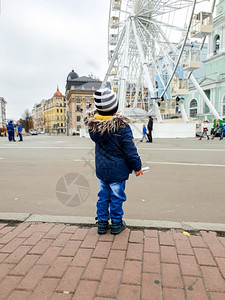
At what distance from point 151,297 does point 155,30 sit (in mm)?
26512

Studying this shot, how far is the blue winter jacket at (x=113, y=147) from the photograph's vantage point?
253 centimetres

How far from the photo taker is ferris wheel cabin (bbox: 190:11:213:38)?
15.4 metres

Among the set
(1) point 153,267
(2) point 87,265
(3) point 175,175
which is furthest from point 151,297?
(3) point 175,175

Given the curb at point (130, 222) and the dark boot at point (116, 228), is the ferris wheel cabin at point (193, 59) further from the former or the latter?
the dark boot at point (116, 228)

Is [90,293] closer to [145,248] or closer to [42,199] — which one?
[145,248]

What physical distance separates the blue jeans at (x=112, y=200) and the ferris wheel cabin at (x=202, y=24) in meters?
16.3

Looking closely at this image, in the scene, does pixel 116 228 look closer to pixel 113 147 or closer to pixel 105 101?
pixel 113 147

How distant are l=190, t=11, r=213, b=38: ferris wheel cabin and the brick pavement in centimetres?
1641

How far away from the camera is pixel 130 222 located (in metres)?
2.96

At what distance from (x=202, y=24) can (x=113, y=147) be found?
53.8ft

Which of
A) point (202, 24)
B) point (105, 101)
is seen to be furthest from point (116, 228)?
point (202, 24)

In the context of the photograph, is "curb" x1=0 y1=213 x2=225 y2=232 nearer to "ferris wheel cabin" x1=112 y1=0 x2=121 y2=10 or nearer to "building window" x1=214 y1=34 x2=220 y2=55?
"ferris wheel cabin" x1=112 y1=0 x2=121 y2=10

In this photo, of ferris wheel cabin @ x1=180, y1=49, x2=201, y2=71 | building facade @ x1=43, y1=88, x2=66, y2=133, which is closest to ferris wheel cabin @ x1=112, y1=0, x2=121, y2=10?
ferris wheel cabin @ x1=180, y1=49, x2=201, y2=71

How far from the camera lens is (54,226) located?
2.88m
